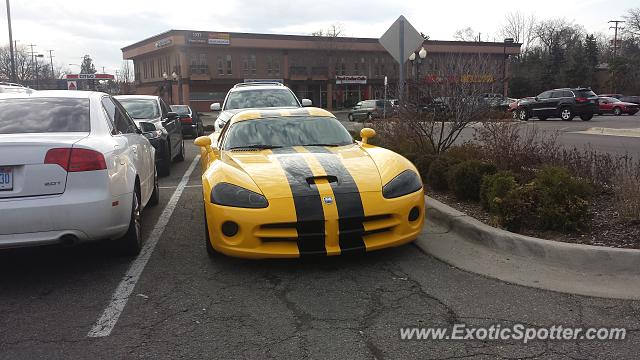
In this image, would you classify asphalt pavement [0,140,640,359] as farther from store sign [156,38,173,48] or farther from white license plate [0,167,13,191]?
store sign [156,38,173,48]

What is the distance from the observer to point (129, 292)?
4.10 metres

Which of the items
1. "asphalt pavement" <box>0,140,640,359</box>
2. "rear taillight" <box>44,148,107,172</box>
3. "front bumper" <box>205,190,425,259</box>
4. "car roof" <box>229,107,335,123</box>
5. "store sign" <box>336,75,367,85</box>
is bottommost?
"asphalt pavement" <box>0,140,640,359</box>

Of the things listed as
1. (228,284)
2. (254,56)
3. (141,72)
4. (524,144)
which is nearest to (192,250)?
(228,284)

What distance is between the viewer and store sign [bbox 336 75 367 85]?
2557 inches

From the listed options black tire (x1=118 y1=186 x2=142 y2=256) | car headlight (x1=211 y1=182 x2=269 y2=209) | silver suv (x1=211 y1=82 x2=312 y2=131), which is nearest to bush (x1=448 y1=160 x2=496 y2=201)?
car headlight (x1=211 y1=182 x2=269 y2=209)

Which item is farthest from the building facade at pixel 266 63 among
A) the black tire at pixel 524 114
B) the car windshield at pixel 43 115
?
the car windshield at pixel 43 115

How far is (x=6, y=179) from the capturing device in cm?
394

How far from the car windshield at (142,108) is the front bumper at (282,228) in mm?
6942

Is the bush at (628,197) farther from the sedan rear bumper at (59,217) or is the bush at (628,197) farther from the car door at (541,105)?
the car door at (541,105)

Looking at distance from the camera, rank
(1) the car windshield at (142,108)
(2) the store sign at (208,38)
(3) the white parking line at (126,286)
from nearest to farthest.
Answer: (3) the white parking line at (126,286) → (1) the car windshield at (142,108) → (2) the store sign at (208,38)

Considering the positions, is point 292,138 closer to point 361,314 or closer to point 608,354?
point 361,314

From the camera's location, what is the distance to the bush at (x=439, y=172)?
267 inches

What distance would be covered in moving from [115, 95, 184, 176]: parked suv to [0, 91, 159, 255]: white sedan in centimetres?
443

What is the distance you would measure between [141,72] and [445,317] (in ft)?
242
